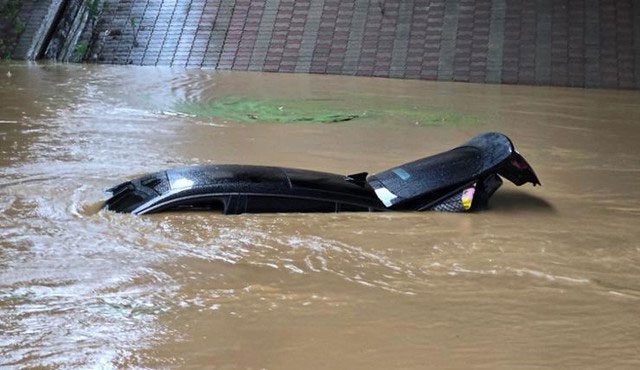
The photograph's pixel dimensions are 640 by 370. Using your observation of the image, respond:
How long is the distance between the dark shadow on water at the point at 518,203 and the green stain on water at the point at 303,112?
2.88 metres

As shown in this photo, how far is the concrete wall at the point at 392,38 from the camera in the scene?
Answer: 1238 cm

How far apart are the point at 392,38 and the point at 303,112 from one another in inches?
158

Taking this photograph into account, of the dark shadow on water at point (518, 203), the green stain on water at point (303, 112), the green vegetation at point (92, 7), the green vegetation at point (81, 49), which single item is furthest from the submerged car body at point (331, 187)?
the green vegetation at point (92, 7)

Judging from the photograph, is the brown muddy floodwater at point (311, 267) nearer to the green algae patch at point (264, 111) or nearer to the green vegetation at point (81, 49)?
the green algae patch at point (264, 111)

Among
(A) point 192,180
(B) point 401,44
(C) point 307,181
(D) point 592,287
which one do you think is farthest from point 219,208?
(B) point 401,44

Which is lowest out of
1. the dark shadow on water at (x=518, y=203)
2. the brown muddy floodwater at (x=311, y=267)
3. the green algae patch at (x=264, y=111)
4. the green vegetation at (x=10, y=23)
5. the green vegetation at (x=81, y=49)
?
the brown muddy floodwater at (x=311, y=267)

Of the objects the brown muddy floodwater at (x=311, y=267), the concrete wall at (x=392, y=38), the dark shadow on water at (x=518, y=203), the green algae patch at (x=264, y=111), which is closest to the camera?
the brown muddy floodwater at (x=311, y=267)

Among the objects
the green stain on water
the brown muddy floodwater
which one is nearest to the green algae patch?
the green stain on water

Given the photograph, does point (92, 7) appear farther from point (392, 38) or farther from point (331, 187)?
point (331, 187)

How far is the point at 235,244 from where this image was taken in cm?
495

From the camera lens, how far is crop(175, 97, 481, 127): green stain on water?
9273 mm

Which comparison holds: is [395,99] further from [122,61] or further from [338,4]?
[122,61]

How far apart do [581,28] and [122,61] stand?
24.0 feet

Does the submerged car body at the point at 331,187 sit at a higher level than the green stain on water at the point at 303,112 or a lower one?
lower
